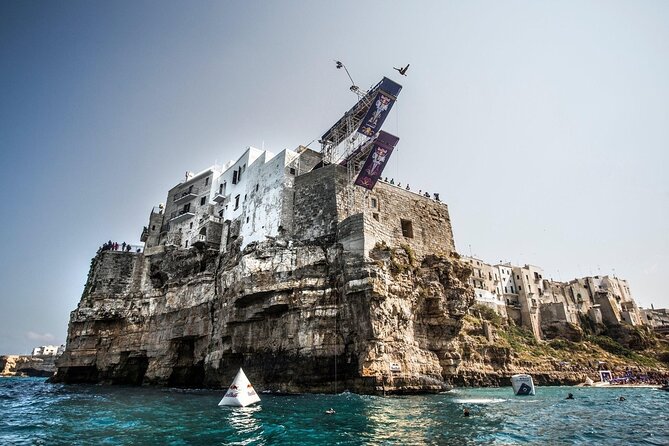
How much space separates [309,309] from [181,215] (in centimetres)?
2838

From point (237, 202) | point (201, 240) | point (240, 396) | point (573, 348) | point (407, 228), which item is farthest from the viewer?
point (573, 348)

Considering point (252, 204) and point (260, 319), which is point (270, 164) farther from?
point (260, 319)

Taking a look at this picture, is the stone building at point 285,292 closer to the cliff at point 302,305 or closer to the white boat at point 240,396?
the cliff at point 302,305

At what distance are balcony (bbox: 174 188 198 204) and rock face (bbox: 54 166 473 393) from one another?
30.2 ft

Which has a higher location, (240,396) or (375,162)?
(375,162)

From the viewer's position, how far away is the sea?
1270 cm

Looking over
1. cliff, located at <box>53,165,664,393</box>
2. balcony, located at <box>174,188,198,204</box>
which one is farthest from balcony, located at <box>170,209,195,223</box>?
cliff, located at <box>53,165,664,393</box>

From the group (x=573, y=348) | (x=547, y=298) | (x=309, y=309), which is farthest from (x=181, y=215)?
(x=547, y=298)

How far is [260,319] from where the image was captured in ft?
98.2

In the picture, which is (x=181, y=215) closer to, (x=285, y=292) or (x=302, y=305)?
(x=285, y=292)

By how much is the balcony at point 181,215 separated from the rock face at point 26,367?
248 feet

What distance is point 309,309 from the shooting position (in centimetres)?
2770

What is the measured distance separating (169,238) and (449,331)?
117ft

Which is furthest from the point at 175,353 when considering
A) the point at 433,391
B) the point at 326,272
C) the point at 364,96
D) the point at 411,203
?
the point at 364,96
